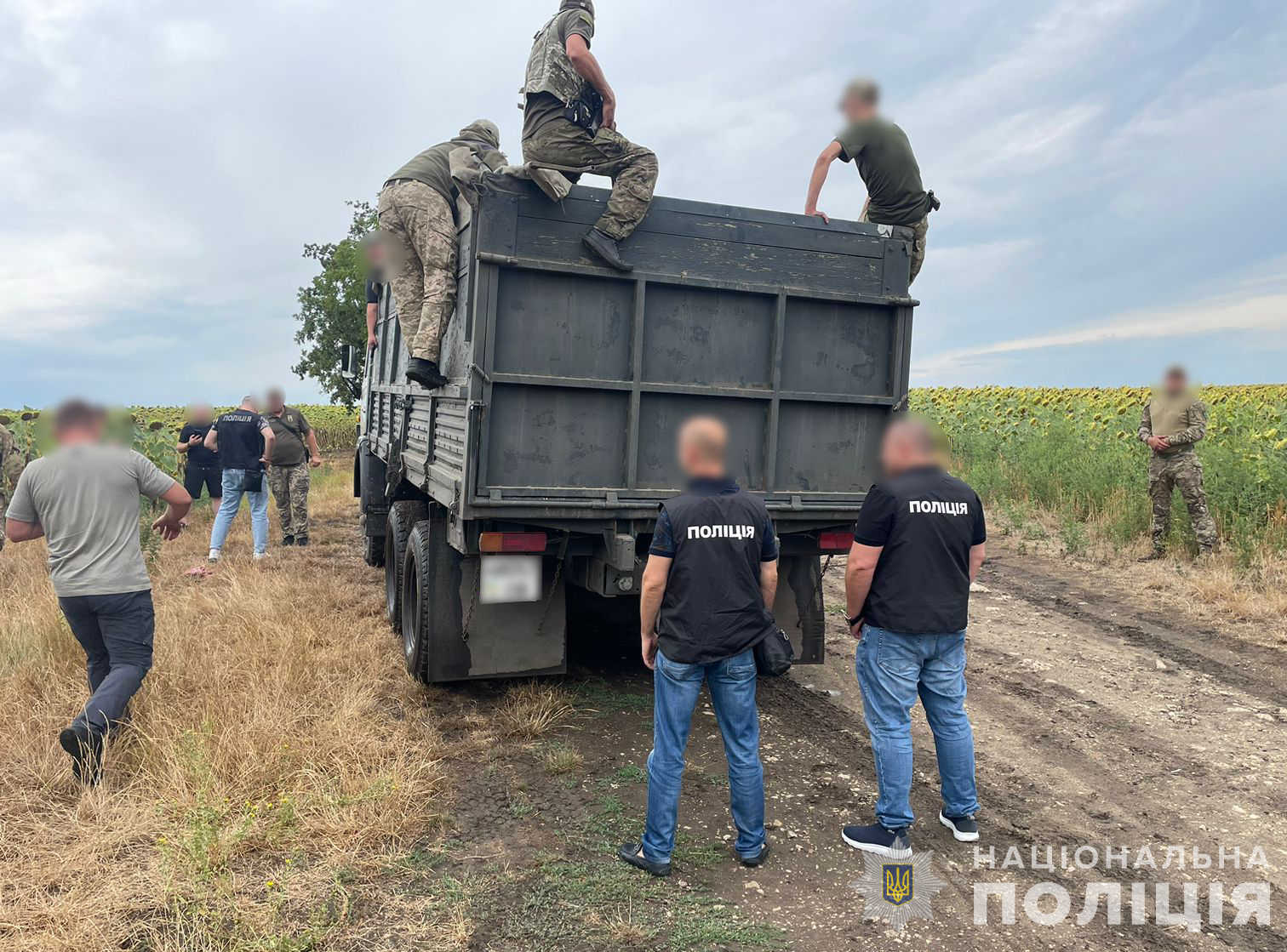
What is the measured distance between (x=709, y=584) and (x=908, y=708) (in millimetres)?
1018

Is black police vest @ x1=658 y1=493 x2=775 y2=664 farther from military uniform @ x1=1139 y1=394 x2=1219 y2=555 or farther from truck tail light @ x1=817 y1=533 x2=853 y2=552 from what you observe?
military uniform @ x1=1139 y1=394 x2=1219 y2=555

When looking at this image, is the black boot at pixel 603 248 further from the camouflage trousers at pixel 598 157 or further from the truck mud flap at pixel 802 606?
the truck mud flap at pixel 802 606

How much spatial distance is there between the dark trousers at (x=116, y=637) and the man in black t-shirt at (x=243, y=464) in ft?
16.9

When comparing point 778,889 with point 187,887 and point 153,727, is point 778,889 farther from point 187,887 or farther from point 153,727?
point 153,727

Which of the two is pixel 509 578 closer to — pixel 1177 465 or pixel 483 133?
pixel 483 133

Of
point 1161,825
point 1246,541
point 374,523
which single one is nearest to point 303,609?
point 374,523

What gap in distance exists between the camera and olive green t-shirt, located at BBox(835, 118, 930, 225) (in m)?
5.15

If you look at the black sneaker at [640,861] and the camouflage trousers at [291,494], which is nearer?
the black sneaker at [640,861]

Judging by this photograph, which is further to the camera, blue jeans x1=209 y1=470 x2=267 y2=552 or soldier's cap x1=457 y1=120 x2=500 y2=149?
blue jeans x1=209 y1=470 x2=267 y2=552

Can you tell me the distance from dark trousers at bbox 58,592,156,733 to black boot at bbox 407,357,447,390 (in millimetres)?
1709

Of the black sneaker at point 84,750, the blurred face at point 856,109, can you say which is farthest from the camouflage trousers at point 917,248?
the black sneaker at point 84,750

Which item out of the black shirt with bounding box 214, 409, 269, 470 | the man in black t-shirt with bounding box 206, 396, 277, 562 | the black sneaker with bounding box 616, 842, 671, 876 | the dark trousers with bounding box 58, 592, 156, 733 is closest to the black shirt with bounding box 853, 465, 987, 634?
the black sneaker with bounding box 616, 842, 671, 876

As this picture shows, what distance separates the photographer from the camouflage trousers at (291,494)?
998 cm

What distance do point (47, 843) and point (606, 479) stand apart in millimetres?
2739
